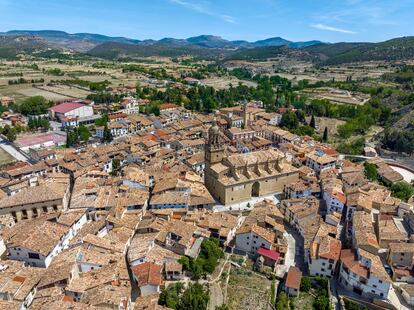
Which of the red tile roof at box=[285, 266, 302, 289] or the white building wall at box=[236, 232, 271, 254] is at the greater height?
the white building wall at box=[236, 232, 271, 254]

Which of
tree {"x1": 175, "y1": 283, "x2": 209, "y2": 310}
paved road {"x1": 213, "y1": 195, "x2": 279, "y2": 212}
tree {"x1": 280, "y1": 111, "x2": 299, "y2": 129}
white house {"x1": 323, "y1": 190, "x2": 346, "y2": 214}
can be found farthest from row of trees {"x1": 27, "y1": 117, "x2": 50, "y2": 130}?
white house {"x1": 323, "y1": 190, "x2": 346, "y2": 214}

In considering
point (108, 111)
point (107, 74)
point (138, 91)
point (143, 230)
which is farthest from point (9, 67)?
point (143, 230)

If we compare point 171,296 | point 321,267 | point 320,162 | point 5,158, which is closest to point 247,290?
point 171,296

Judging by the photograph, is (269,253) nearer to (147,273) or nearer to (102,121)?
(147,273)

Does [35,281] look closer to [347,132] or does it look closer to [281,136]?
[281,136]

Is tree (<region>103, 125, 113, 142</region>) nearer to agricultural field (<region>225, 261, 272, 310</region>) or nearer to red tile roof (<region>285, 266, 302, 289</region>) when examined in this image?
agricultural field (<region>225, 261, 272, 310</region>)

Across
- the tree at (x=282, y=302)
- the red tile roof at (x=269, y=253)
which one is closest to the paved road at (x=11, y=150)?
the red tile roof at (x=269, y=253)
